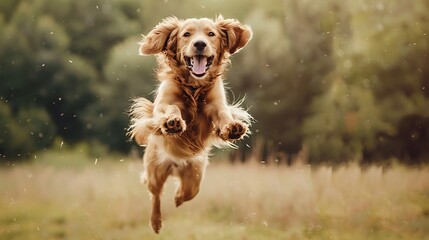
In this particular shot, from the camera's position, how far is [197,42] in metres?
3.54

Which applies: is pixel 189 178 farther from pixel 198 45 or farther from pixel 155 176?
pixel 198 45

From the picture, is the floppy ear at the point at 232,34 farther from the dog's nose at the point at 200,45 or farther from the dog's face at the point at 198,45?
the dog's nose at the point at 200,45

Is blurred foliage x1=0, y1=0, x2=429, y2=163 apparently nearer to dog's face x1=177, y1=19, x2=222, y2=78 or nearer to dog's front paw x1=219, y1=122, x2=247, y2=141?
dog's face x1=177, y1=19, x2=222, y2=78

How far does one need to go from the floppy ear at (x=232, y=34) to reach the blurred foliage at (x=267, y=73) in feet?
3.77

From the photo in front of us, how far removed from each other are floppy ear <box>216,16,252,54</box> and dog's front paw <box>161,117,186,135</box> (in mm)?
669

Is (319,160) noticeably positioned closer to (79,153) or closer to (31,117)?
(79,153)

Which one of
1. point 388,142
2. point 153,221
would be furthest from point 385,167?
point 153,221

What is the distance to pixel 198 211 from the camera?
15.4ft

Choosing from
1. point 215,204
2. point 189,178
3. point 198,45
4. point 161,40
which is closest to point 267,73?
point 215,204

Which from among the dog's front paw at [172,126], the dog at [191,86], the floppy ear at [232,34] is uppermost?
the floppy ear at [232,34]

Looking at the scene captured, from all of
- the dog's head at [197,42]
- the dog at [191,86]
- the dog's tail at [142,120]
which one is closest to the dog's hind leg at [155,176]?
the dog at [191,86]

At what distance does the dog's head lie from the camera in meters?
3.60

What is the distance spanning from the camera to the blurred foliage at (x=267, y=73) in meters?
4.84

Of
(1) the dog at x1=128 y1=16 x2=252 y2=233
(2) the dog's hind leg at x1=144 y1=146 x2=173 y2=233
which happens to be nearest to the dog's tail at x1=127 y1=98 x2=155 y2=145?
(1) the dog at x1=128 y1=16 x2=252 y2=233
